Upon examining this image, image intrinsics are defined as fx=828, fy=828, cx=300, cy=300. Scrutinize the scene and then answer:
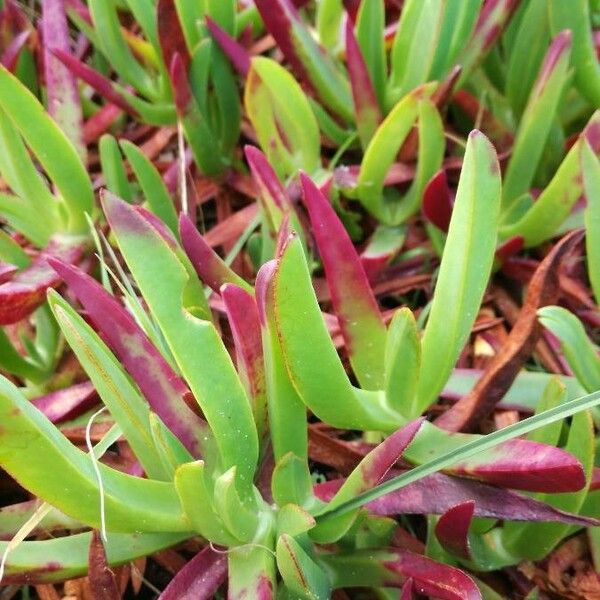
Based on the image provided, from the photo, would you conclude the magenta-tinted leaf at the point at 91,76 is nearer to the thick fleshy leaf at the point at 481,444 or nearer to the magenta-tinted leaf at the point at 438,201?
the magenta-tinted leaf at the point at 438,201

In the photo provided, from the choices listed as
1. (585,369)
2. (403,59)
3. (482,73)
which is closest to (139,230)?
(585,369)

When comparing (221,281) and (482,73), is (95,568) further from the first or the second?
(482,73)

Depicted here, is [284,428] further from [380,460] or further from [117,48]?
[117,48]

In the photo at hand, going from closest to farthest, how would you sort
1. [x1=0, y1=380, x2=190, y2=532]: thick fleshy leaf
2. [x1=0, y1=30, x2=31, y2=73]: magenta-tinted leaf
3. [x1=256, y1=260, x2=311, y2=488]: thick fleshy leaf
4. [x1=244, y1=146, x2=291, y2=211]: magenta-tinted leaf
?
[x1=0, y1=380, x2=190, y2=532]: thick fleshy leaf, [x1=256, y1=260, x2=311, y2=488]: thick fleshy leaf, [x1=244, y1=146, x2=291, y2=211]: magenta-tinted leaf, [x1=0, y1=30, x2=31, y2=73]: magenta-tinted leaf

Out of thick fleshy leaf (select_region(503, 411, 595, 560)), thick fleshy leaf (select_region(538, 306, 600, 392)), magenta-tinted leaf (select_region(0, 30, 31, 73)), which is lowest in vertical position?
thick fleshy leaf (select_region(503, 411, 595, 560))

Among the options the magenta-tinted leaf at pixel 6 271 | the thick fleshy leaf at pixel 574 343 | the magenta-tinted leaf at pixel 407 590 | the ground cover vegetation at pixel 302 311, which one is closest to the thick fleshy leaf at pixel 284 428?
the ground cover vegetation at pixel 302 311

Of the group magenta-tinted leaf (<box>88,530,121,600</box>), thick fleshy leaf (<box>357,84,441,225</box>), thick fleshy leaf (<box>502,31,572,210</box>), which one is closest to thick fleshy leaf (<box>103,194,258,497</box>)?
magenta-tinted leaf (<box>88,530,121,600</box>)

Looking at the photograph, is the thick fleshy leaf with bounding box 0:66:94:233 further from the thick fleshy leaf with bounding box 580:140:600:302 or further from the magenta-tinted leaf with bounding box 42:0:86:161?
the thick fleshy leaf with bounding box 580:140:600:302
